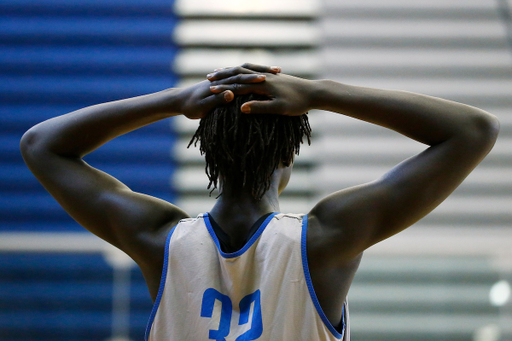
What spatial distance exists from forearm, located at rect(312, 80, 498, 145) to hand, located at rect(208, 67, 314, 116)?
33 mm

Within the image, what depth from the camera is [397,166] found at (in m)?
1.16

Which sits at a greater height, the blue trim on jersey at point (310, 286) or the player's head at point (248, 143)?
the player's head at point (248, 143)

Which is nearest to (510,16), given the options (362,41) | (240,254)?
(362,41)

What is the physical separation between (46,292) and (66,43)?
2.64 m

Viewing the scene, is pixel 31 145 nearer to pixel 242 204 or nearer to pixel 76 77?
pixel 242 204

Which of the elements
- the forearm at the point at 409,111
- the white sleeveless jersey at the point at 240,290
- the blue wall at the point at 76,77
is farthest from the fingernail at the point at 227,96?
the blue wall at the point at 76,77

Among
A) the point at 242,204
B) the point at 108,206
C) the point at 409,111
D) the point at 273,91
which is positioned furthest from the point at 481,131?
the point at 108,206

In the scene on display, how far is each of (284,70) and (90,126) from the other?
3.67 meters

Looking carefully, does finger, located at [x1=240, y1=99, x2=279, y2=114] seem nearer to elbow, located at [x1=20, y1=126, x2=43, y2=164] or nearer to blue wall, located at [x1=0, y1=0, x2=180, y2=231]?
elbow, located at [x1=20, y1=126, x2=43, y2=164]

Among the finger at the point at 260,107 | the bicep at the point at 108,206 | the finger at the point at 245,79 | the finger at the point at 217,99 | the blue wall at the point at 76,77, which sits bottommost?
the bicep at the point at 108,206

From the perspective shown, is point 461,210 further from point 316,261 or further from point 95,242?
point 316,261

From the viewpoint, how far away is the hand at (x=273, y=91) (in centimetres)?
117

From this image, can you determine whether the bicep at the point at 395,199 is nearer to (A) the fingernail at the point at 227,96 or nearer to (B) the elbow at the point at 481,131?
(B) the elbow at the point at 481,131

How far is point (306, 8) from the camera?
4.87m
